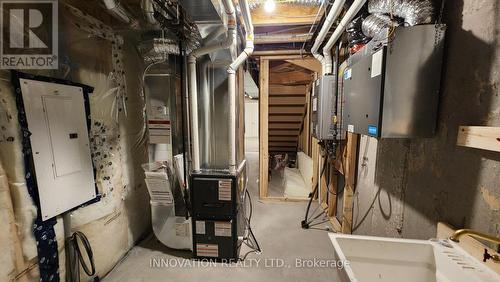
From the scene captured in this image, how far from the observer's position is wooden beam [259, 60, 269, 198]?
10.1ft

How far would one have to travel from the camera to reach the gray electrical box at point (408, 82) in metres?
1.00

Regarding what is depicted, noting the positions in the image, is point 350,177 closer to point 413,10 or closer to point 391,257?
point 391,257

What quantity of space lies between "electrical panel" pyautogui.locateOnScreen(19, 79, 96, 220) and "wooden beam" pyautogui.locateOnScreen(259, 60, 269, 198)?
2.11m

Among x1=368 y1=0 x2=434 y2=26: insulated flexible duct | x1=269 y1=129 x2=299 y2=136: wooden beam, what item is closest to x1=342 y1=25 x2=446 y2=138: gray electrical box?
x1=368 y1=0 x2=434 y2=26: insulated flexible duct

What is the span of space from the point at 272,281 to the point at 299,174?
2785mm

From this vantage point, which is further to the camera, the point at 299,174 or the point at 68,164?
the point at 299,174

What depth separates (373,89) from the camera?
3.71 ft

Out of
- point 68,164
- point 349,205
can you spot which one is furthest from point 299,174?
point 68,164

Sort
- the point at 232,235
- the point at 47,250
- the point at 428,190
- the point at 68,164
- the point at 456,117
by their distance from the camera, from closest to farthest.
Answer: the point at 456,117 < the point at 428,190 < the point at 47,250 < the point at 68,164 < the point at 232,235

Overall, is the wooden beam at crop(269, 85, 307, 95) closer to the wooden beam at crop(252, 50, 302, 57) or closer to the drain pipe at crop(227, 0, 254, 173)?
the wooden beam at crop(252, 50, 302, 57)

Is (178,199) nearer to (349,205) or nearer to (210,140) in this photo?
(210,140)

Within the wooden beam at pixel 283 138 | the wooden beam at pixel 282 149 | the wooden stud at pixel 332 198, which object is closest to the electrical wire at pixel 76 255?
the wooden stud at pixel 332 198

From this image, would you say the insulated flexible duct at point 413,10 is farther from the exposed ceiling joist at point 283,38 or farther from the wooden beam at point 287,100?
the wooden beam at point 287,100

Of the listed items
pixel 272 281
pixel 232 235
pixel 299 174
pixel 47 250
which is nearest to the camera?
pixel 47 250
